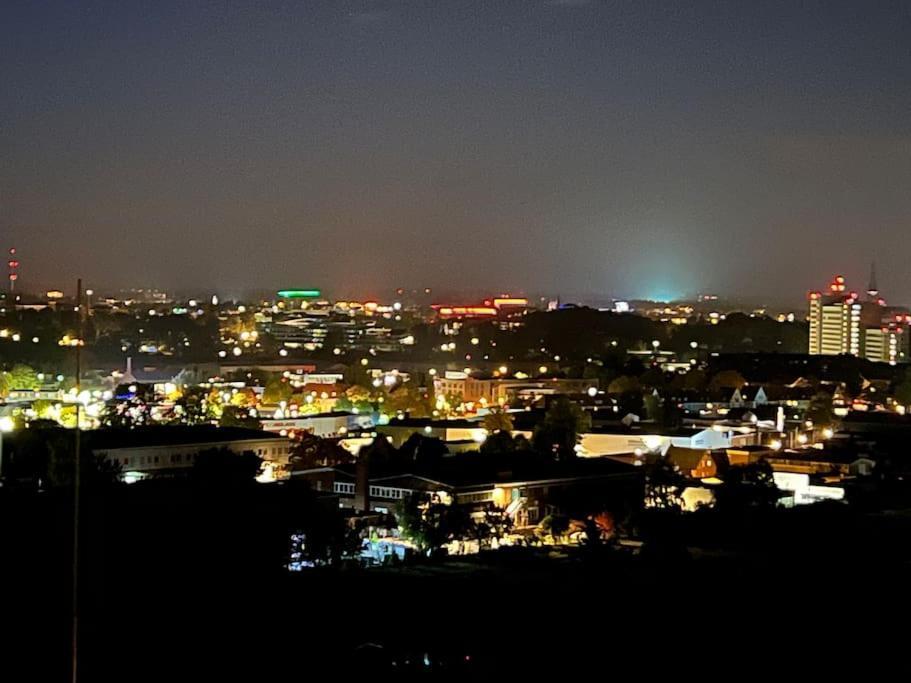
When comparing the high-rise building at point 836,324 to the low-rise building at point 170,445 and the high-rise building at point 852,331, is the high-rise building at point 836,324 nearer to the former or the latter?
the high-rise building at point 852,331

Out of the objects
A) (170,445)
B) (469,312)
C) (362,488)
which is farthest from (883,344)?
(362,488)

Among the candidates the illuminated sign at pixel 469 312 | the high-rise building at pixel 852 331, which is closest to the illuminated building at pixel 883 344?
the high-rise building at pixel 852 331

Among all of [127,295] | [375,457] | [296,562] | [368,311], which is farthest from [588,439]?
[127,295]

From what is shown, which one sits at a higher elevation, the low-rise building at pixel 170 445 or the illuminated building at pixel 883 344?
the illuminated building at pixel 883 344

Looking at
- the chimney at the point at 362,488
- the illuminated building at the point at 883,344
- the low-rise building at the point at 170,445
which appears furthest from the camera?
the illuminated building at the point at 883,344

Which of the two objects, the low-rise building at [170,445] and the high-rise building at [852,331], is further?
the high-rise building at [852,331]

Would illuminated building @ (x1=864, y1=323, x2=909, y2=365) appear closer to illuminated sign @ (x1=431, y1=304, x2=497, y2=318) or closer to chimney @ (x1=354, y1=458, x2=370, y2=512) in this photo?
illuminated sign @ (x1=431, y1=304, x2=497, y2=318)

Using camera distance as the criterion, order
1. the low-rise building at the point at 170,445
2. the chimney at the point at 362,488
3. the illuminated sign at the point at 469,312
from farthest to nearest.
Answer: the illuminated sign at the point at 469,312
the low-rise building at the point at 170,445
the chimney at the point at 362,488
